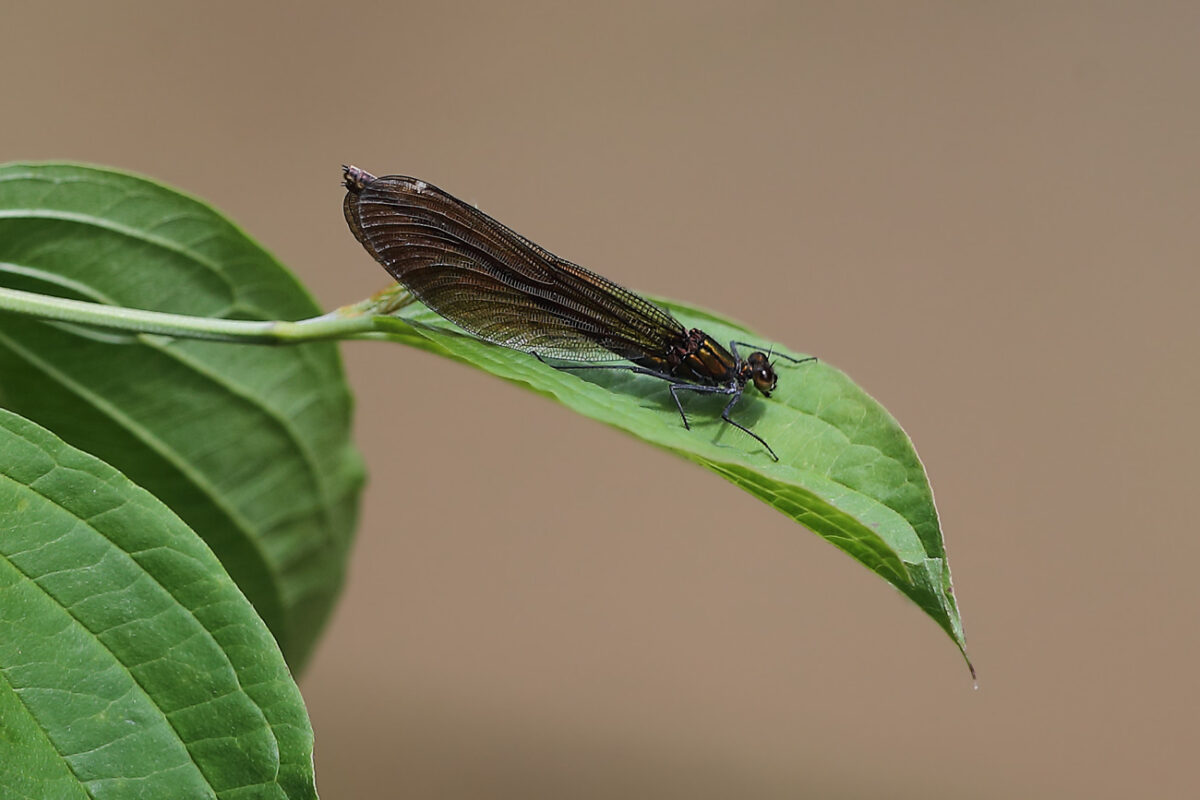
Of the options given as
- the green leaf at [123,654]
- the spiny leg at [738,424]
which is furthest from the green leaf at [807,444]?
the green leaf at [123,654]

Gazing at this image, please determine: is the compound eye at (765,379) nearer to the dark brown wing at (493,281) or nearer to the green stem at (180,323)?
the dark brown wing at (493,281)

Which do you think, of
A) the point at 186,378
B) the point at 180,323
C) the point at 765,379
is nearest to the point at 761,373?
the point at 765,379

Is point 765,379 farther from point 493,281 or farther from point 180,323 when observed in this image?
point 180,323

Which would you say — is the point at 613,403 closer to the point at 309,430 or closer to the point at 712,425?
the point at 712,425

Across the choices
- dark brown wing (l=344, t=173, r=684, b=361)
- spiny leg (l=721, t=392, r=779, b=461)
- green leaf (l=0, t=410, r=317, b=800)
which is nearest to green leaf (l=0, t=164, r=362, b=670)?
dark brown wing (l=344, t=173, r=684, b=361)

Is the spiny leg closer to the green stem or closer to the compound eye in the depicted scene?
the compound eye

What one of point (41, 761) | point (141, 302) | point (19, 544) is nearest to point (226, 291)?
point (141, 302)
